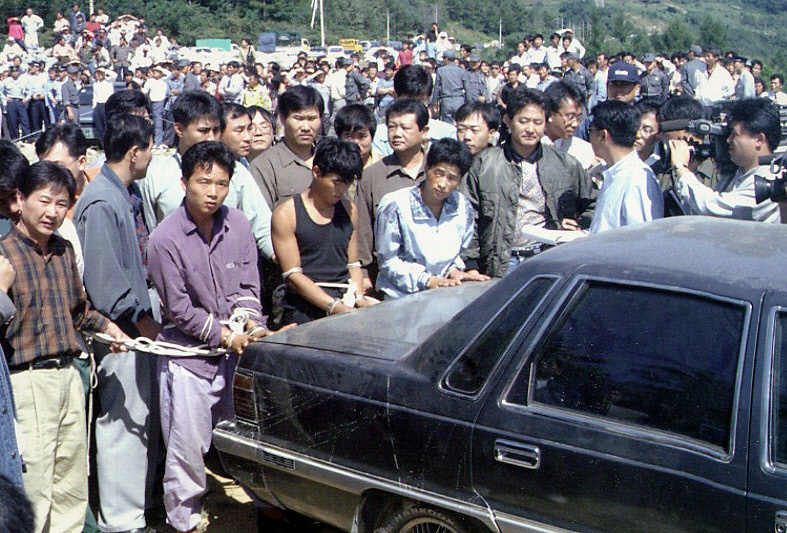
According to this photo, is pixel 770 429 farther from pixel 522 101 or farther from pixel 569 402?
pixel 522 101

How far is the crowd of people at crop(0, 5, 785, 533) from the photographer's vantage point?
12.4ft

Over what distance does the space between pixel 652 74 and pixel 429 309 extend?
1450 cm

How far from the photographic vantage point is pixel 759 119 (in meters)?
4.54

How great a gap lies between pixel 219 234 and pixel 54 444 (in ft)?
3.76

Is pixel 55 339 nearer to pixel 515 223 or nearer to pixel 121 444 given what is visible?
pixel 121 444

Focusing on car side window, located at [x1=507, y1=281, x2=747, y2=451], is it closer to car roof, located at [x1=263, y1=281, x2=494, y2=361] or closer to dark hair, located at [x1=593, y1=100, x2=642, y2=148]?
car roof, located at [x1=263, y1=281, x2=494, y2=361]

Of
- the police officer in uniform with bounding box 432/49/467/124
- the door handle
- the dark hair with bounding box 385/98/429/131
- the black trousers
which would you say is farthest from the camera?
the black trousers

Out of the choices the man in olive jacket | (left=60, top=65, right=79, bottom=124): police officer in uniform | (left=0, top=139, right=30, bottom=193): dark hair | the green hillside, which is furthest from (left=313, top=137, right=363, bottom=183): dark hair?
the green hillside

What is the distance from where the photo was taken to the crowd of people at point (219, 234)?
3.78 m

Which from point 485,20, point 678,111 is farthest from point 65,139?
point 485,20

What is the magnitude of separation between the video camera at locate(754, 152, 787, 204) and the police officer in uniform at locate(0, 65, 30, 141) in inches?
921

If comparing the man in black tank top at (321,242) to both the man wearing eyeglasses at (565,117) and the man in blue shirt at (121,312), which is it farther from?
the man wearing eyeglasses at (565,117)

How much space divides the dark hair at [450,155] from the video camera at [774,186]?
1.41 meters

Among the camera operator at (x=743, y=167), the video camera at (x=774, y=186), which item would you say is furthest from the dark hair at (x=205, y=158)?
the video camera at (x=774, y=186)
